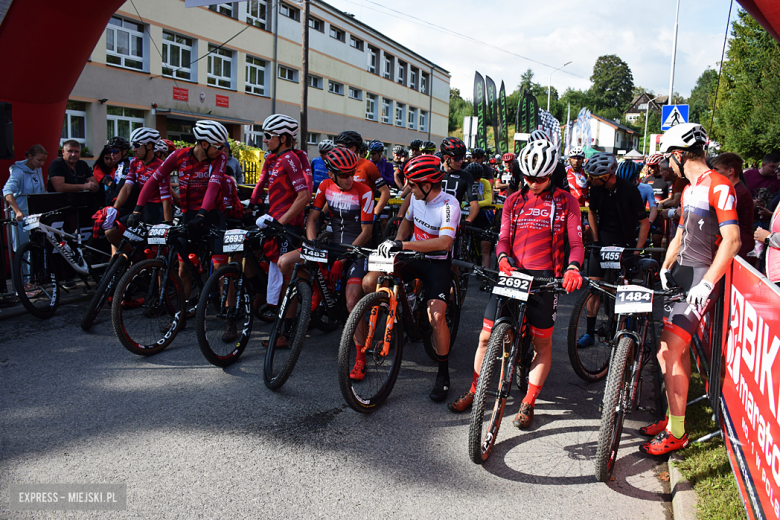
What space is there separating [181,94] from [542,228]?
23.5 m

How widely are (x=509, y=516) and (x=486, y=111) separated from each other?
1371 inches

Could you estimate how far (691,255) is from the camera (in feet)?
12.6

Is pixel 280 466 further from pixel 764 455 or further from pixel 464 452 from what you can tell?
pixel 764 455

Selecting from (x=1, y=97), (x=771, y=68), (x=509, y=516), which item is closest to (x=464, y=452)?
(x=509, y=516)

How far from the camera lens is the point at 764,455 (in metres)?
2.64

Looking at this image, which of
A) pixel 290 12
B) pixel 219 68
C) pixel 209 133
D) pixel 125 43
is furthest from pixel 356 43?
pixel 209 133

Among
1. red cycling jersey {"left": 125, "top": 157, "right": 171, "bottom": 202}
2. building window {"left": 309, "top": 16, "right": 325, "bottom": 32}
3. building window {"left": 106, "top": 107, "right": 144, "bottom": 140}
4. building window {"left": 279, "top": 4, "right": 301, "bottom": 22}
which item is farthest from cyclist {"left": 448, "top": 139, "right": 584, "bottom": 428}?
building window {"left": 309, "top": 16, "right": 325, "bottom": 32}

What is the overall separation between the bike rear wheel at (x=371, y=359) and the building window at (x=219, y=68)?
24.9 m

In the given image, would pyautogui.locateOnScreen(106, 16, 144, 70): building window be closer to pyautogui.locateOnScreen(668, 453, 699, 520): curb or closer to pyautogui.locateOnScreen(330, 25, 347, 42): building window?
pyautogui.locateOnScreen(330, 25, 347, 42): building window

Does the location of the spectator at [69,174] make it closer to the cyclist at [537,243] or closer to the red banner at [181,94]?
the cyclist at [537,243]

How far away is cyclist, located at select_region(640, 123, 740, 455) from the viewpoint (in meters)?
3.53

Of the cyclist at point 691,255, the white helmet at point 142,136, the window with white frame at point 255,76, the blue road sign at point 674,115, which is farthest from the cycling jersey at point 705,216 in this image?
the window with white frame at point 255,76

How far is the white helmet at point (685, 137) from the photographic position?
3828 millimetres

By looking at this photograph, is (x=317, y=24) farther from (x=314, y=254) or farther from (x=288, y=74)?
(x=314, y=254)
